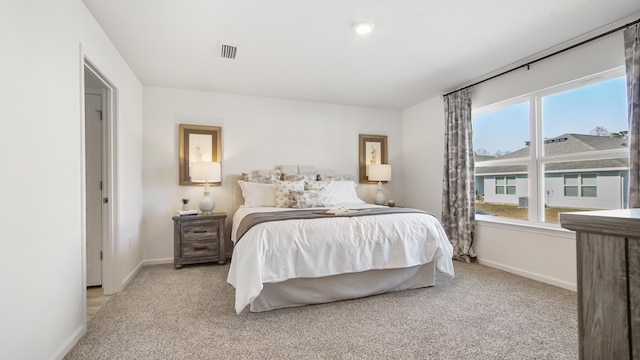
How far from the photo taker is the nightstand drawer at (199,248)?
3590mm

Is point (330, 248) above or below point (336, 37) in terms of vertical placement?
below

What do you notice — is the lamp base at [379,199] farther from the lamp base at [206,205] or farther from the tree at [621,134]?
the tree at [621,134]

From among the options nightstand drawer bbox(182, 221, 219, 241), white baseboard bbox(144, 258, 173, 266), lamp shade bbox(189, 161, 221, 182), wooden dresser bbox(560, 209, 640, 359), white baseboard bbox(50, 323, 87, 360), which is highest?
lamp shade bbox(189, 161, 221, 182)

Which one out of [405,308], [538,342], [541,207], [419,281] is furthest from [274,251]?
[541,207]

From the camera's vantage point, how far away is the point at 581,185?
284 centimetres

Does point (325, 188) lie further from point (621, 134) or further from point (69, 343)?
point (621, 134)

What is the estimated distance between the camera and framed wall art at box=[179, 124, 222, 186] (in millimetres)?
3998

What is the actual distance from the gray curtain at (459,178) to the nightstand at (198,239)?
9.93 ft

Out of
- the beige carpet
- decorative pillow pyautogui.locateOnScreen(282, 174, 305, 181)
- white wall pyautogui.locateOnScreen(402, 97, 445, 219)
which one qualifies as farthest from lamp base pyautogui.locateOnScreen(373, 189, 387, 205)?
the beige carpet

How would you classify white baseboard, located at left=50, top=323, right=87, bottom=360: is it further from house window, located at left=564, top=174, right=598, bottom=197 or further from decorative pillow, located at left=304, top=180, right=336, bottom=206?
house window, located at left=564, top=174, right=598, bottom=197

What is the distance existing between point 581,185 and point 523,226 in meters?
0.67

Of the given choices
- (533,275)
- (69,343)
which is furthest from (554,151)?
(69,343)

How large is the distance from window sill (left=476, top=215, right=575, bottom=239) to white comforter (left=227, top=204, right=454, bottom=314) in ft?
3.54

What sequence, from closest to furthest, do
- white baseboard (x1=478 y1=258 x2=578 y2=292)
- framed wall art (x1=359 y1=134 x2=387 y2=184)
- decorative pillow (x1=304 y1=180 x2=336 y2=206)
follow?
white baseboard (x1=478 y1=258 x2=578 y2=292), decorative pillow (x1=304 y1=180 x2=336 y2=206), framed wall art (x1=359 y1=134 x2=387 y2=184)
